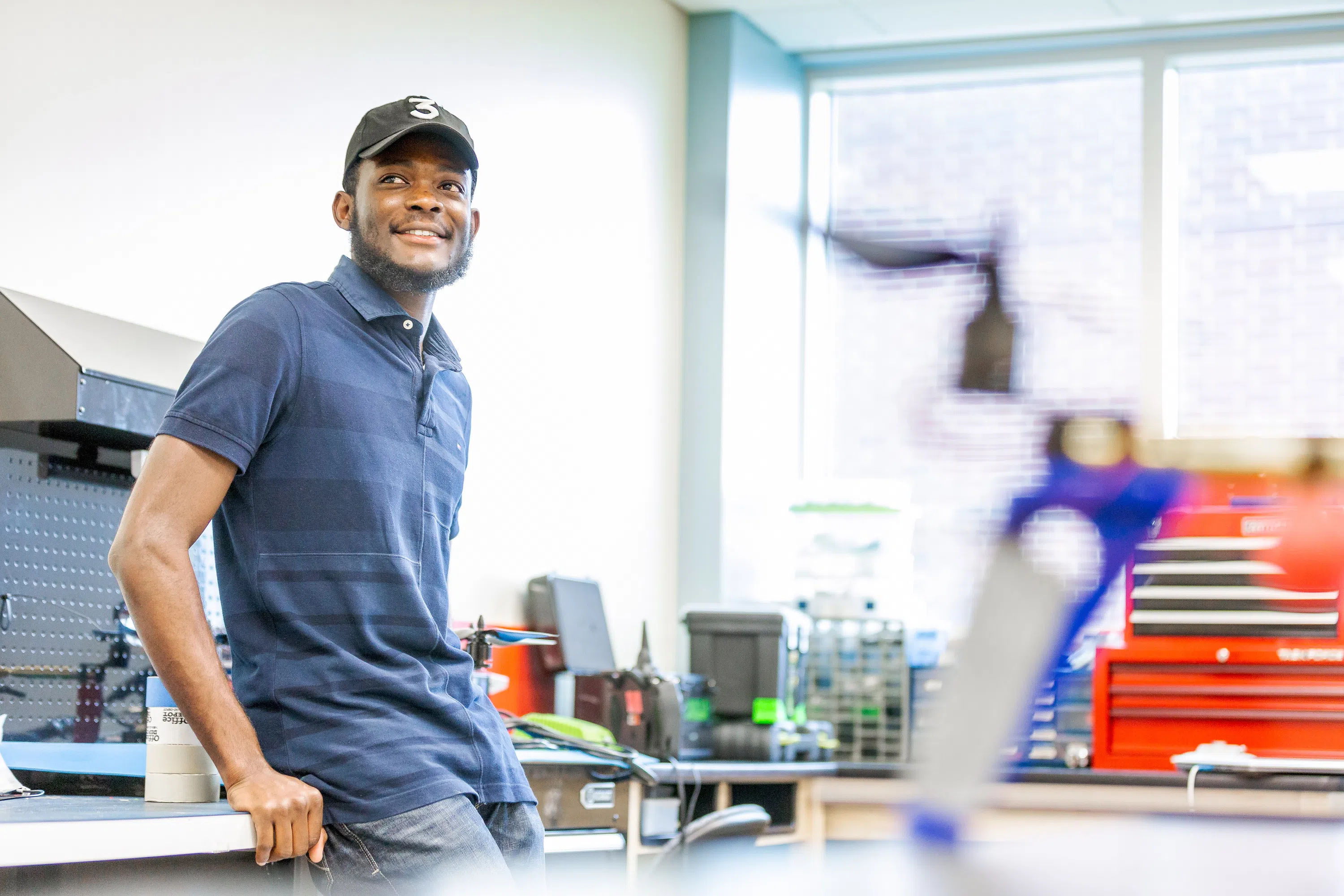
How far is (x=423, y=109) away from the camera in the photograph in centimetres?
165

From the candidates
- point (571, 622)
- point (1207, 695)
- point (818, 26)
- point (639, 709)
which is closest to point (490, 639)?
point (639, 709)

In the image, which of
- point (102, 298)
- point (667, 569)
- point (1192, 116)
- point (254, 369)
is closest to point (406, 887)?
point (254, 369)

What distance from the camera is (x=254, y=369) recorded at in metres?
1.45

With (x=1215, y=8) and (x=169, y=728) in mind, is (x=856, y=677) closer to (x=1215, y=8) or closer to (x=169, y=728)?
(x=1215, y=8)

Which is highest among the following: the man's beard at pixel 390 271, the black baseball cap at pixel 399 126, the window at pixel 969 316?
the black baseball cap at pixel 399 126

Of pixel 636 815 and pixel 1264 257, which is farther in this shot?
pixel 636 815

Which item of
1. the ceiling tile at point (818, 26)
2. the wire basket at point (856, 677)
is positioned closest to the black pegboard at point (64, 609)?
the wire basket at point (856, 677)

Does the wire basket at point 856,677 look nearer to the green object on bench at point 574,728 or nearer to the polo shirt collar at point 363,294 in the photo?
the green object on bench at point 574,728

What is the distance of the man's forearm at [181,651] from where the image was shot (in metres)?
1.40

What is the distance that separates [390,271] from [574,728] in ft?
5.90

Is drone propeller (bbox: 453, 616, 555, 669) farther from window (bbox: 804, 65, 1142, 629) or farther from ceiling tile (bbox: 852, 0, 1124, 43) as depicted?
ceiling tile (bbox: 852, 0, 1124, 43)

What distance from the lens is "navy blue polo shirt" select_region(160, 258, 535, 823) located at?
56.8 inches

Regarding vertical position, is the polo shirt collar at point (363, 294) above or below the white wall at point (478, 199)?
below

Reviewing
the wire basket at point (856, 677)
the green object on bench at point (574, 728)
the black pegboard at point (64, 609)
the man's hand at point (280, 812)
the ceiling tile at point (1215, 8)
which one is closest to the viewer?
the man's hand at point (280, 812)
